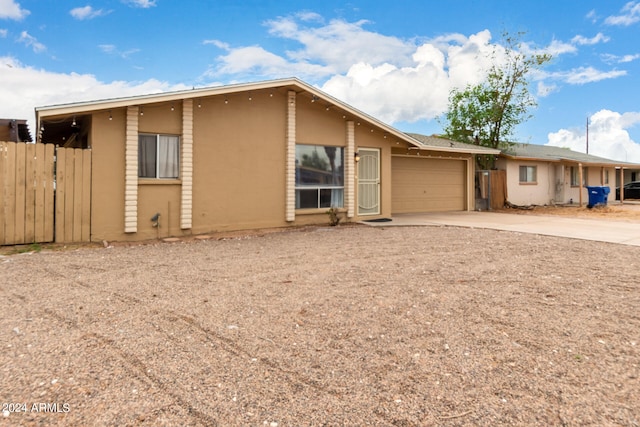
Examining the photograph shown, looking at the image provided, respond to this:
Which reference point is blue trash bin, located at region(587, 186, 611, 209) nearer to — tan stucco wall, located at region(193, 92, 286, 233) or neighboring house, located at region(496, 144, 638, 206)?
neighboring house, located at region(496, 144, 638, 206)

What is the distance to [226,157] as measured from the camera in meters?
9.59

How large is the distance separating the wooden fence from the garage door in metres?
10.4

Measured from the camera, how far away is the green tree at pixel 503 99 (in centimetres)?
2061

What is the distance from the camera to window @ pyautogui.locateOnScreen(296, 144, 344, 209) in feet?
35.5

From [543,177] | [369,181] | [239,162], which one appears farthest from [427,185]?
[543,177]

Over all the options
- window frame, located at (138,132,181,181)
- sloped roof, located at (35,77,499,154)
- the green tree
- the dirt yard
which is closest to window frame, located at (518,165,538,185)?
the green tree

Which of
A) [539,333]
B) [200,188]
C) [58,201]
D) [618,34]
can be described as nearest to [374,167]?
[200,188]

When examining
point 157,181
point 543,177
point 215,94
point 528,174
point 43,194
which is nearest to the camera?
point 43,194

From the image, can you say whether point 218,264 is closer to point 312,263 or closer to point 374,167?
point 312,263

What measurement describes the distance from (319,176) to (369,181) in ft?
6.71

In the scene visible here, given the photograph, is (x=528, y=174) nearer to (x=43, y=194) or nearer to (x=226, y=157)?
(x=226, y=157)

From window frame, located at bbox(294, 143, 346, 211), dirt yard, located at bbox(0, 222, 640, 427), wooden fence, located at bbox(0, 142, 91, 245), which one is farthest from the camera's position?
window frame, located at bbox(294, 143, 346, 211)

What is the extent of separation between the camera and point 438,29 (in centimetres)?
1795

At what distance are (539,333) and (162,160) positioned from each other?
328 inches
